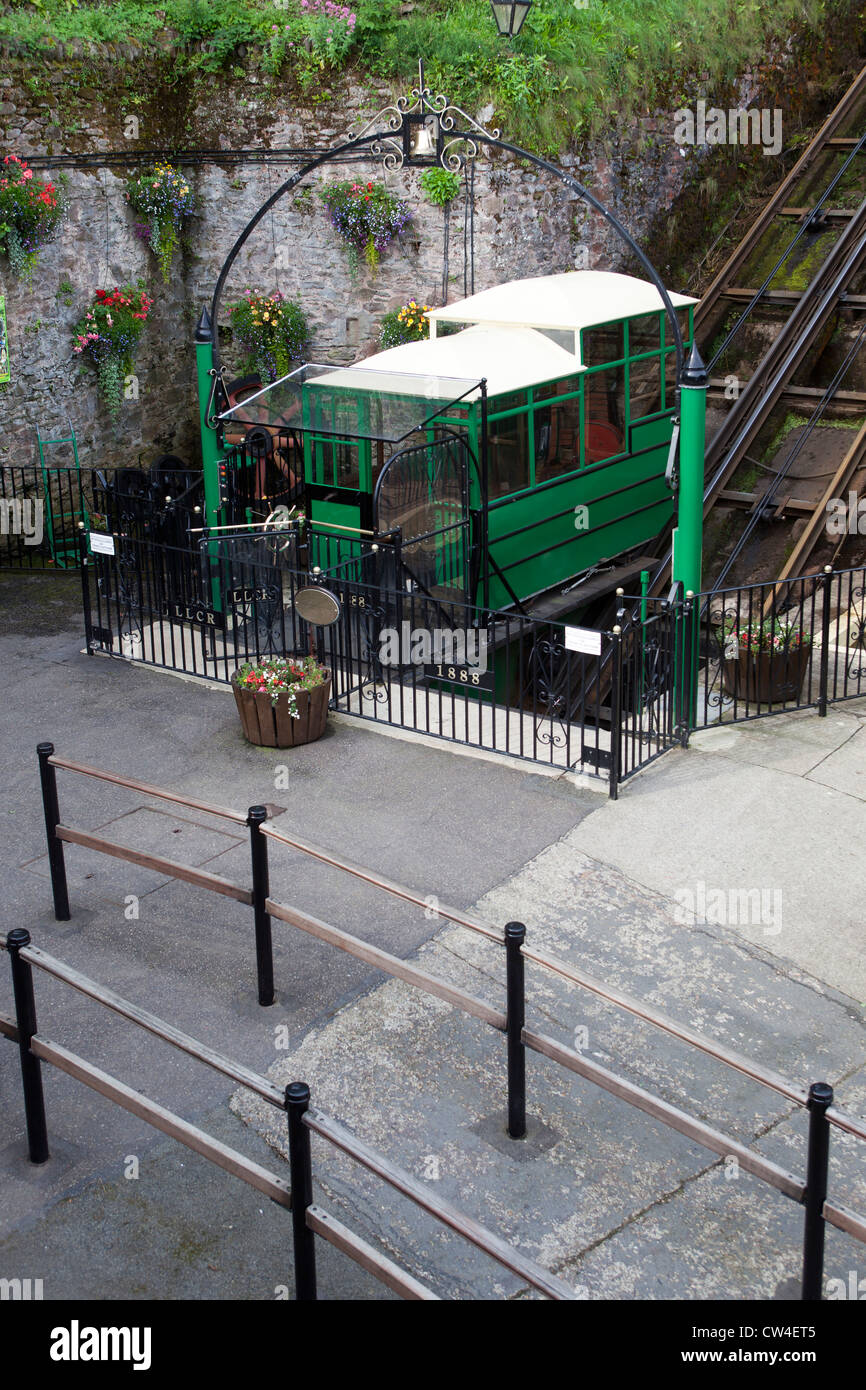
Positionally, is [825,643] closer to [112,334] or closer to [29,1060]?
[29,1060]

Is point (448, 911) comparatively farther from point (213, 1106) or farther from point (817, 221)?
point (817, 221)

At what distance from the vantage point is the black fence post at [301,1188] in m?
4.44

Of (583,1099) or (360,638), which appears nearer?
(583,1099)

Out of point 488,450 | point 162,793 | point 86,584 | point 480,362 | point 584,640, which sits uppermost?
point 480,362

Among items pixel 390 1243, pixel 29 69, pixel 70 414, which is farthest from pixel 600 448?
pixel 390 1243

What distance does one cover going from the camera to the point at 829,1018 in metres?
6.81

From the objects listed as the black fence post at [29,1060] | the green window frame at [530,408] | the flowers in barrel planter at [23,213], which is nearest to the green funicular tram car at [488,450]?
the green window frame at [530,408]

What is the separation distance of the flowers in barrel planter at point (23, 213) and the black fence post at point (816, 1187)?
13.1m

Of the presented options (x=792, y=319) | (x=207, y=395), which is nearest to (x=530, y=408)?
(x=207, y=395)

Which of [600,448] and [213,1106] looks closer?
[213,1106]

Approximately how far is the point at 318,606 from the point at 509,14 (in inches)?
198

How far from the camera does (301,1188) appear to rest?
4602 mm

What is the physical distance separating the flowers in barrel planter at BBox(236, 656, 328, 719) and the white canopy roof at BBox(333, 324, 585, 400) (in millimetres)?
3188
